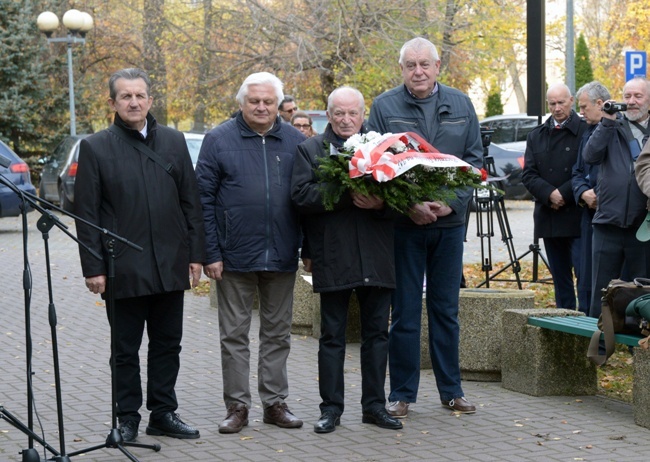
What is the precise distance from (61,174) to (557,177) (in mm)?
16637

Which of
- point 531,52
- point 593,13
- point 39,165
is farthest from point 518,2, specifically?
point 593,13

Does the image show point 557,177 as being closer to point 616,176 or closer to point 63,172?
point 616,176

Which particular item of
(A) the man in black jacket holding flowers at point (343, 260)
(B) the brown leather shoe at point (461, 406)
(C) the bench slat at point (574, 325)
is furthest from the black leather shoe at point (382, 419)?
(C) the bench slat at point (574, 325)

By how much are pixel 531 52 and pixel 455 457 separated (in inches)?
246

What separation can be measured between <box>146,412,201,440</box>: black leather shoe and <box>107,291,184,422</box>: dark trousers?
0.04 metres

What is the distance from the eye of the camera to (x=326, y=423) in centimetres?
682

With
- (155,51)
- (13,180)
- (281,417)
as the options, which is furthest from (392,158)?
(155,51)

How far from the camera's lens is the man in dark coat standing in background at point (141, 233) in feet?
21.4

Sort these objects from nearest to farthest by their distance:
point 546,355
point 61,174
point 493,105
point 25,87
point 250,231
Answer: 1. point 250,231
2. point 546,355
3. point 61,174
4. point 25,87
5. point 493,105

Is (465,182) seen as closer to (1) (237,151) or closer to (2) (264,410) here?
(1) (237,151)

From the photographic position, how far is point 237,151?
6.93 meters

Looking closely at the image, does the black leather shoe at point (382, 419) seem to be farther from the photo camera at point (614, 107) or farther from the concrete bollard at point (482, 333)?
the photo camera at point (614, 107)

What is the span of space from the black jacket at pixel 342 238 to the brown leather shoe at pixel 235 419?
0.82 metres

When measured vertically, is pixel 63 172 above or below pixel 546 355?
above
